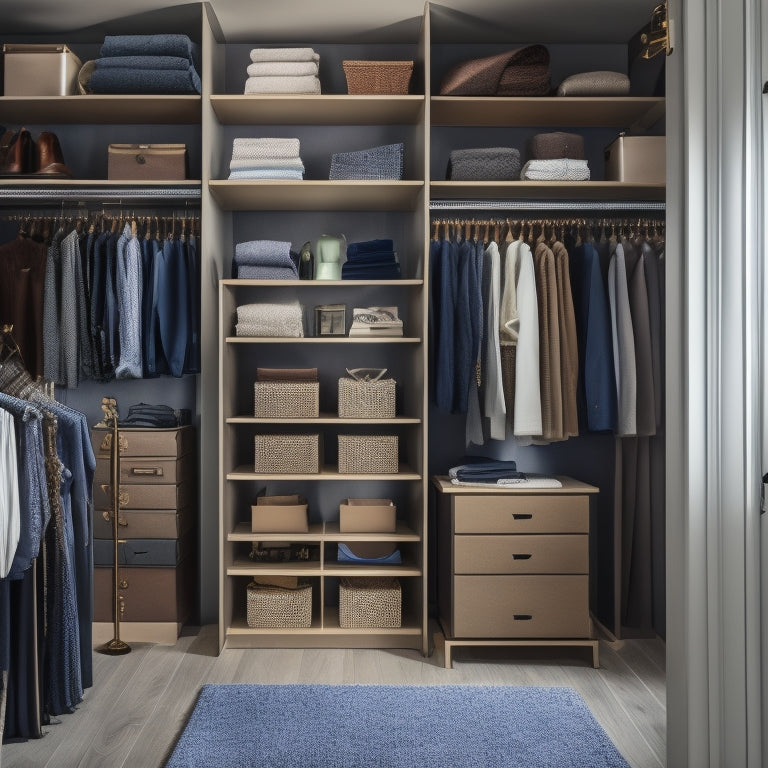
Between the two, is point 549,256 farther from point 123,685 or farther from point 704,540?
point 123,685

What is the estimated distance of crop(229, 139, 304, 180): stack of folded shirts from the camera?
11.9 ft

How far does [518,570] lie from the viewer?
342 cm

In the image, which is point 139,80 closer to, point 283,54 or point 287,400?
point 283,54

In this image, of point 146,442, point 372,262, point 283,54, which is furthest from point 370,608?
point 283,54

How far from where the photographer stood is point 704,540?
6.13 ft

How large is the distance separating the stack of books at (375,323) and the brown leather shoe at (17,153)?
171 centimetres

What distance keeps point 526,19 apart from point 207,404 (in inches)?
91.5

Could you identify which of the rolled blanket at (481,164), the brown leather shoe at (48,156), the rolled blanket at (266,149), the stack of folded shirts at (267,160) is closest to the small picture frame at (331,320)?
the stack of folded shirts at (267,160)

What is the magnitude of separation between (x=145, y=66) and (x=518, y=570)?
2.77m

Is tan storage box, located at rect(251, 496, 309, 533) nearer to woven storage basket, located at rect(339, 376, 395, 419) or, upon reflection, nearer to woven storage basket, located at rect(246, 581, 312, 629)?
woven storage basket, located at rect(246, 581, 312, 629)

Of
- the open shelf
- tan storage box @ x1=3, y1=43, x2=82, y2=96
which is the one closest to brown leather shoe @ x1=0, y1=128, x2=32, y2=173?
tan storage box @ x1=3, y1=43, x2=82, y2=96

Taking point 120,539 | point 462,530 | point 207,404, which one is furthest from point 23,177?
point 462,530

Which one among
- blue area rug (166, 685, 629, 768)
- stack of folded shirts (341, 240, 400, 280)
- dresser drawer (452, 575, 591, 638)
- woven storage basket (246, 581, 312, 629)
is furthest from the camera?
stack of folded shirts (341, 240, 400, 280)

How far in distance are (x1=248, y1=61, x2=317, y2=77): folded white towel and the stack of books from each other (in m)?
1.11
